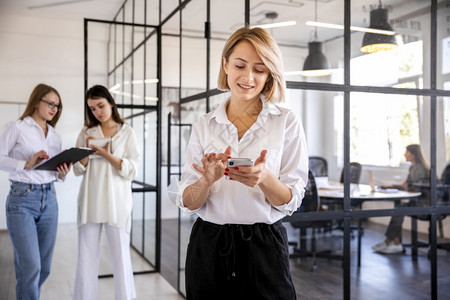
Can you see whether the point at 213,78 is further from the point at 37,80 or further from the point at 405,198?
the point at 37,80

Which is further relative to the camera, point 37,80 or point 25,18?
point 37,80

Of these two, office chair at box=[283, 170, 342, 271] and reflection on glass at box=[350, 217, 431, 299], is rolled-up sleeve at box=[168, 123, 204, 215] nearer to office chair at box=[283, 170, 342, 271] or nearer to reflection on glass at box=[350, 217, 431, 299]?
office chair at box=[283, 170, 342, 271]

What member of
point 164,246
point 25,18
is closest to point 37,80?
point 25,18

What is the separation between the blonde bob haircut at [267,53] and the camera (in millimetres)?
1343

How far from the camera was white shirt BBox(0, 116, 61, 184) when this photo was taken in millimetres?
2699

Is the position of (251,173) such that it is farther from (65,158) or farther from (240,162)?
(65,158)

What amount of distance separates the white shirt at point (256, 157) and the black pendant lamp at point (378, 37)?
54.2 inches

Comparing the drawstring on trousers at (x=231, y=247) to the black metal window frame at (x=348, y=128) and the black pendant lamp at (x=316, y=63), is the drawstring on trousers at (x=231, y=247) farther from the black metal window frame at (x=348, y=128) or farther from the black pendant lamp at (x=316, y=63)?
the black pendant lamp at (x=316, y=63)

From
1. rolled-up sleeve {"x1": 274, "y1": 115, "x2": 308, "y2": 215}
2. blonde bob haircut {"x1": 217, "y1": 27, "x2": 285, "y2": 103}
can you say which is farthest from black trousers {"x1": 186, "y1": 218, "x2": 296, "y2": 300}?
blonde bob haircut {"x1": 217, "y1": 27, "x2": 285, "y2": 103}

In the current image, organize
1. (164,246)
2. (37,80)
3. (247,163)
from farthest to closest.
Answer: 1. (37,80)
2. (164,246)
3. (247,163)

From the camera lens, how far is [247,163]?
120 cm

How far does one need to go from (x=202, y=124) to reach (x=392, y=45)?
1649mm

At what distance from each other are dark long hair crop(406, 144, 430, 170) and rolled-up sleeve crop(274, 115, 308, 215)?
5.29ft

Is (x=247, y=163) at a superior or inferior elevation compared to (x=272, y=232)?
superior
